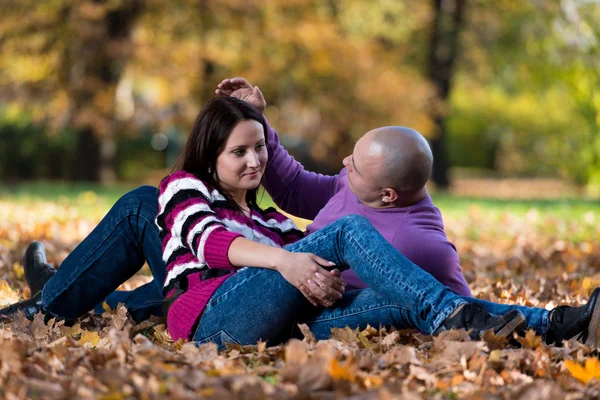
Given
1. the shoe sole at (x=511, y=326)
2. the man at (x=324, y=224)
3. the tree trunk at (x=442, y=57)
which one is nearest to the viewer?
the shoe sole at (x=511, y=326)

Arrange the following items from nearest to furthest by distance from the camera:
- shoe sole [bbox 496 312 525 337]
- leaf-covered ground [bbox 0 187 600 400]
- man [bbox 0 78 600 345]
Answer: leaf-covered ground [bbox 0 187 600 400] → shoe sole [bbox 496 312 525 337] → man [bbox 0 78 600 345]

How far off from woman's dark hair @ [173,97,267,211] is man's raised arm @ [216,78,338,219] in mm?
418

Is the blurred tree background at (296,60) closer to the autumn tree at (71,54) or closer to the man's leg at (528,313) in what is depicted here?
the autumn tree at (71,54)

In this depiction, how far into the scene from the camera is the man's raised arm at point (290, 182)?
389 centimetres

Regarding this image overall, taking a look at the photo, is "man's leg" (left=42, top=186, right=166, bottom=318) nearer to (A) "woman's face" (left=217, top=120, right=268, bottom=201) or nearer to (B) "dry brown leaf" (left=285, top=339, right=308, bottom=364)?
(A) "woman's face" (left=217, top=120, right=268, bottom=201)

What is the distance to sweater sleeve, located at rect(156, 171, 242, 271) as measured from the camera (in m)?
3.10

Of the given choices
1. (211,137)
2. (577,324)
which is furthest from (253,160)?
(577,324)

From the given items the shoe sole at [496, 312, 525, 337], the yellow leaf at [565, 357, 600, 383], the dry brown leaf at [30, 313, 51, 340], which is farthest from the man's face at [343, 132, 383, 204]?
the dry brown leaf at [30, 313, 51, 340]

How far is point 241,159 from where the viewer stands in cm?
340

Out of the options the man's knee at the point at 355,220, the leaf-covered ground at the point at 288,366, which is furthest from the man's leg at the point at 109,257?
the man's knee at the point at 355,220

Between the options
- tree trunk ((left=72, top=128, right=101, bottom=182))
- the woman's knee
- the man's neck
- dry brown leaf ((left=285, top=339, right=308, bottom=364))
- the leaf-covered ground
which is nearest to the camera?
the leaf-covered ground

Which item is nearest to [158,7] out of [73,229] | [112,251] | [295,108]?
[295,108]

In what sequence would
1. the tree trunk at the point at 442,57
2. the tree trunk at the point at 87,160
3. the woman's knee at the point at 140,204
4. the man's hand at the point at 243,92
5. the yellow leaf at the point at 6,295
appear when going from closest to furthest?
1. the woman's knee at the point at 140,204
2. the man's hand at the point at 243,92
3. the yellow leaf at the point at 6,295
4. the tree trunk at the point at 87,160
5. the tree trunk at the point at 442,57

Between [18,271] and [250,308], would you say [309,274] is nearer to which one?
[250,308]
